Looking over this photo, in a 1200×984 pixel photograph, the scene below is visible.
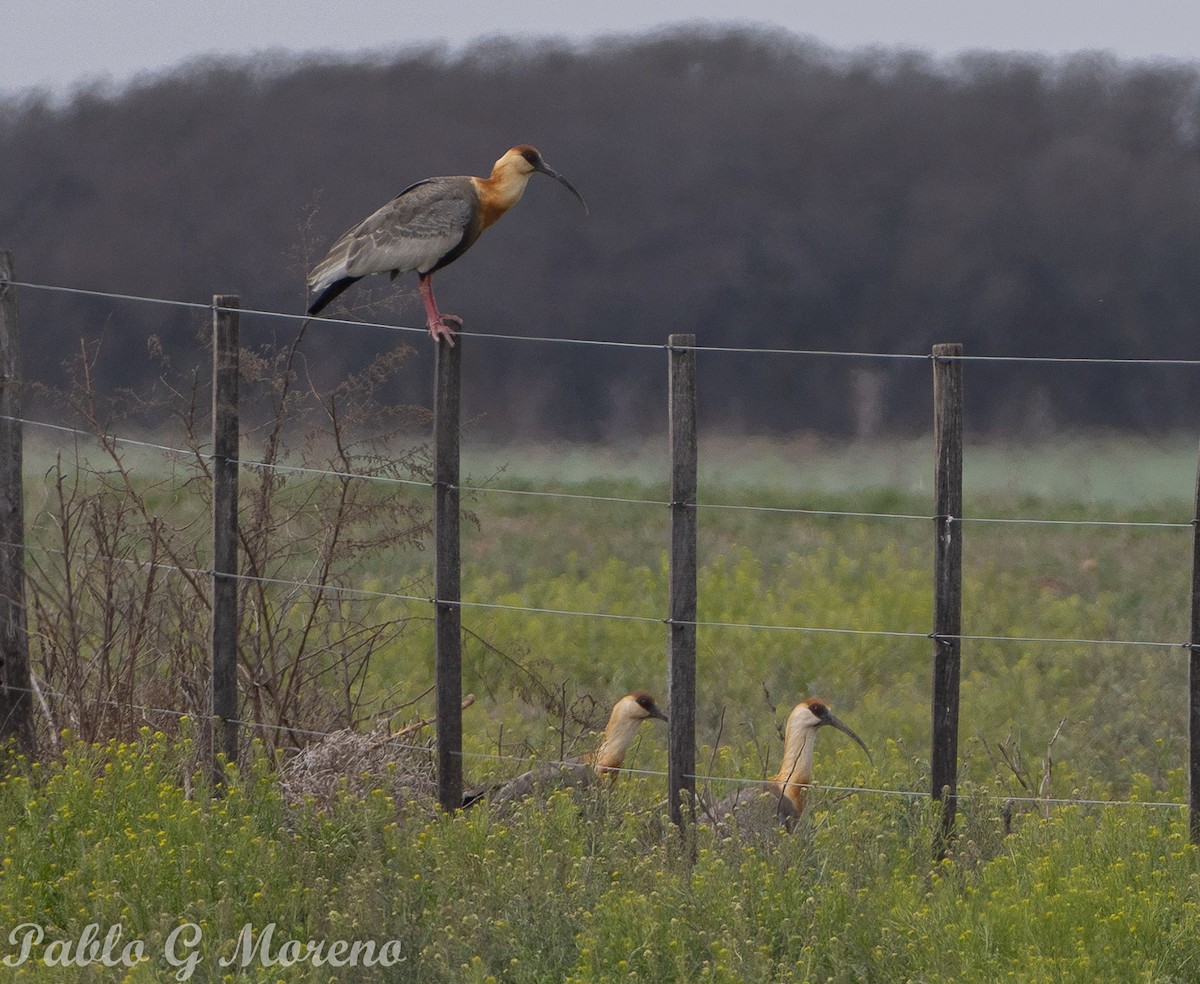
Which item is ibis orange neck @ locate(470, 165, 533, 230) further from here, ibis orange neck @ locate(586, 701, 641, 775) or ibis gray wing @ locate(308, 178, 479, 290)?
ibis orange neck @ locate(586, 701, 641, 775)

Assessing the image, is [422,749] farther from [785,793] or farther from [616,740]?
[785,793]

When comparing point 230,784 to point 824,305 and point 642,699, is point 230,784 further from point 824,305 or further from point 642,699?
point 824,305

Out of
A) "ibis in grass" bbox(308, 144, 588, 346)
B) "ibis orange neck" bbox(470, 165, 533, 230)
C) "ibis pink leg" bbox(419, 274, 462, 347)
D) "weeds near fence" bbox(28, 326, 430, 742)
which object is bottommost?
"weeds near fence" bbox(28, 326, 430, 742)

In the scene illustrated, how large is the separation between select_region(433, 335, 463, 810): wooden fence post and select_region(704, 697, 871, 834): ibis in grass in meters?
0.93

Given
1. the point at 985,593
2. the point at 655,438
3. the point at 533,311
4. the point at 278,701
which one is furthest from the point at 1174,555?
the point at 278,701

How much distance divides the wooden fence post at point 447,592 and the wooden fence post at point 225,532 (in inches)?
30.8

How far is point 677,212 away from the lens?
18.3 meters

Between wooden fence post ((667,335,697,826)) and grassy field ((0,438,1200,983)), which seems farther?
wooden fence post ((667,335,697,826))

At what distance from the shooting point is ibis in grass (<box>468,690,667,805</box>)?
19.5 feet

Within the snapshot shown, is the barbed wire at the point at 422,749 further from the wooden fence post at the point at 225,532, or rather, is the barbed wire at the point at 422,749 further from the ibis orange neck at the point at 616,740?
the ibis orange neck at the point at 616,740

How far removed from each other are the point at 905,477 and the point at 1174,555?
8.03ft

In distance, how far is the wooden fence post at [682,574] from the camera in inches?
222

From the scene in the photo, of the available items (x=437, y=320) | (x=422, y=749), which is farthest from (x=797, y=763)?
(x=437, y=320)

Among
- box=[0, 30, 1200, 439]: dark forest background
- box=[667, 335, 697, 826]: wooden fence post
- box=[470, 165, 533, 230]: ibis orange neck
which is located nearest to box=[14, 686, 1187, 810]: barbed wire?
box=[667, 335, 697, 826]: wooden fence post
